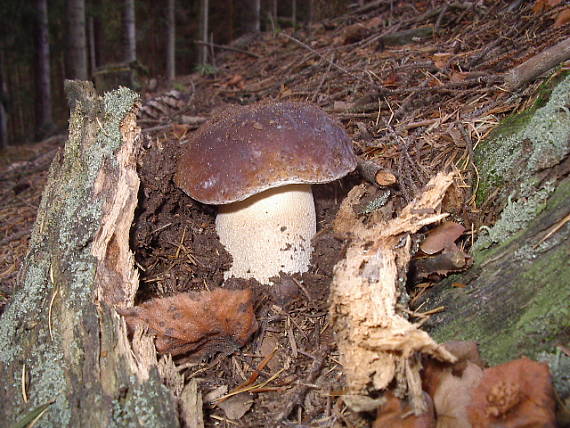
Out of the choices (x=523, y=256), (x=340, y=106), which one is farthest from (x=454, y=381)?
(x=340, y=106)

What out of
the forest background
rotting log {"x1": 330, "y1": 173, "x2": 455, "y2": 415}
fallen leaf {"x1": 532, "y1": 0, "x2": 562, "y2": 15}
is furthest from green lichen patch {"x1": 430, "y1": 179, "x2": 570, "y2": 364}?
the forest background

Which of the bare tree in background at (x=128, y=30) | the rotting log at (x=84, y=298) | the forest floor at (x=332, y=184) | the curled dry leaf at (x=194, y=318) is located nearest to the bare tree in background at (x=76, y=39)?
the bare tree in background at (x=128, y=30)

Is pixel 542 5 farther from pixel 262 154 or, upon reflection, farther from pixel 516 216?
pixel 262 154

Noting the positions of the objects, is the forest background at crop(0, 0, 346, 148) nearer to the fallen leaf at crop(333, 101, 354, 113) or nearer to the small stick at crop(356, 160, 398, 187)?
the fallen leaf at crop(333, 101, 354, 113)

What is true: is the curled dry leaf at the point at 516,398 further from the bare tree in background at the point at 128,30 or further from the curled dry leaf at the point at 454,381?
the bare tree in background at the point at 128,30

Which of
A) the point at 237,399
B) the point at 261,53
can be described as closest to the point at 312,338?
the point at 237,399

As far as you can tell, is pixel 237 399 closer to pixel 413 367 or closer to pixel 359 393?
pixel 359 393
